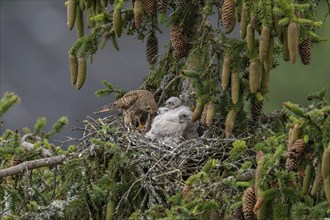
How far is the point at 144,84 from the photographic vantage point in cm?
1001

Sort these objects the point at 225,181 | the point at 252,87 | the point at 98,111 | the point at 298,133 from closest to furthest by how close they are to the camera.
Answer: the point at 298,133 → the point at 225,181 → the point at 252,87 → the point at 98,111

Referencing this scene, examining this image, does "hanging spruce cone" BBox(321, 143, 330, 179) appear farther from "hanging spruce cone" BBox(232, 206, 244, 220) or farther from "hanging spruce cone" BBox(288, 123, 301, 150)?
"hanging spruce cone" BBox(232, 206, 244, 220)

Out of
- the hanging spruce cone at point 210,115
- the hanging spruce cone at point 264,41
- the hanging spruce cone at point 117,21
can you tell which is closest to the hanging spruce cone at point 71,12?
the hanging spruce cone at point 117,21

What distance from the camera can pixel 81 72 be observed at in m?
→ 9.15

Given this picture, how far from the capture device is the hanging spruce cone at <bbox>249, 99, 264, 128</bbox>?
355 inches

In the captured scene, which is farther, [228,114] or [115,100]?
[115,100]

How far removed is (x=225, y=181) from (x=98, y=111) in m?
2.66

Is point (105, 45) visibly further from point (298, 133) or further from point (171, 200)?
point (298, 133)

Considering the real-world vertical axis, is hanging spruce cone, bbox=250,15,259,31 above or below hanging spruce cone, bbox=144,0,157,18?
below

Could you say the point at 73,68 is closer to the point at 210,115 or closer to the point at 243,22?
the point at 210,115

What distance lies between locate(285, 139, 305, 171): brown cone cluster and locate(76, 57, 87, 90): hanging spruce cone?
2.66m

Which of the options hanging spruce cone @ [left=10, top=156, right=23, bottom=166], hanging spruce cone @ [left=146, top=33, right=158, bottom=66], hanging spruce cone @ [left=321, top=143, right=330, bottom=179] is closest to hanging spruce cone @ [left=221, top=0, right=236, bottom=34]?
hanging spruce cone @ [left=146, top=33, right=158, bottom=66]

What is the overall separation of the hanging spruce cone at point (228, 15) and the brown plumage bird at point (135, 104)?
130 cm

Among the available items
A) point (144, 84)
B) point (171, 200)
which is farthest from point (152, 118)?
point (171, 200)
